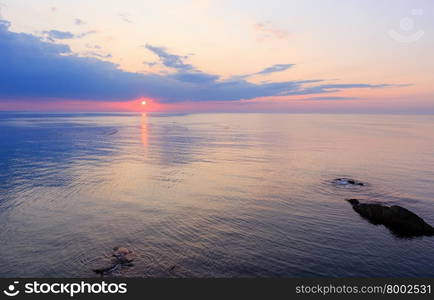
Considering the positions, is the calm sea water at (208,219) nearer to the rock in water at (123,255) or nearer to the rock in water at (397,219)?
the rock in water at (123,255)

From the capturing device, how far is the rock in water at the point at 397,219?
83.0 feet

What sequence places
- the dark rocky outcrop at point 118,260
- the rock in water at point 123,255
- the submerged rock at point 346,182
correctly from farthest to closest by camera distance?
the submerged rock at point 346,182 < the rock in water at point 123,255 < the dark rocky outcrop at point 118,260

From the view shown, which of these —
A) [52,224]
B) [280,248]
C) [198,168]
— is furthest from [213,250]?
[198,168]

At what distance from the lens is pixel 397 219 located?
26.8m

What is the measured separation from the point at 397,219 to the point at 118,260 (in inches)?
1030

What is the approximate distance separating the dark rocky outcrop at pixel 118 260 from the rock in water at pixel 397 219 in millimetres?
23897

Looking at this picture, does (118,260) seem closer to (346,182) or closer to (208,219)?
(208,219)

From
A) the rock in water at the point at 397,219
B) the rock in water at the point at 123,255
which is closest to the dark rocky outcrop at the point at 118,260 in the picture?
the rock in water at the point at 123,255

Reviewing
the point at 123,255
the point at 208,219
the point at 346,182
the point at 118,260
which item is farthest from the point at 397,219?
the point at 118,260

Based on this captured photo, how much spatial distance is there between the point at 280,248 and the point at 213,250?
558cm

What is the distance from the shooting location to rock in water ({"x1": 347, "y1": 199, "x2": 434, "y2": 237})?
25.3m

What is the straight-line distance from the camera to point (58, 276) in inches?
727

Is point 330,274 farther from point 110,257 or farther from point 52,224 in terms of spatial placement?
point 52,224

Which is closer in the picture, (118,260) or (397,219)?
(118,260)
